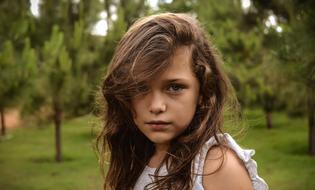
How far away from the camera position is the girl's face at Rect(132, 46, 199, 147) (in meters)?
0.93

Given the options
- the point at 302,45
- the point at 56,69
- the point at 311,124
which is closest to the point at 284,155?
the point at 311,124

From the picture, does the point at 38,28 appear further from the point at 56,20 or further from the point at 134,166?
the point at 134,166

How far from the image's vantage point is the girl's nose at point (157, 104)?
3.01ft

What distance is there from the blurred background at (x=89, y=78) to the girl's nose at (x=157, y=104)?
2762 millimetres

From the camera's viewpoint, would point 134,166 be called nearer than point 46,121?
Yes

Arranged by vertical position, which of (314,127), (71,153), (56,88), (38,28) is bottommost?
(71,153)

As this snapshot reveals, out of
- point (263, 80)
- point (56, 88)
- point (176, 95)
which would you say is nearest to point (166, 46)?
point (176, 95)

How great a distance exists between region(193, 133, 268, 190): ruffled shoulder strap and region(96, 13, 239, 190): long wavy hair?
0.01 m

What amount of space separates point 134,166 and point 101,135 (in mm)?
120

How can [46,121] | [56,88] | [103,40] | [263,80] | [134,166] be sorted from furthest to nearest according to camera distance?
[263,80], [103,40], [46,121], [56,88], [134,166]

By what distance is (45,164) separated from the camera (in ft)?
28.3

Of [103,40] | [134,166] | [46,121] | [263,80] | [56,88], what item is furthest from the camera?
[263,80]

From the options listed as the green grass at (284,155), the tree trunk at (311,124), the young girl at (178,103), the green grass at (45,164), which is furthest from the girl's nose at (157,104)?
the tree trunk at (311,124)

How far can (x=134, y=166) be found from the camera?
114cm
